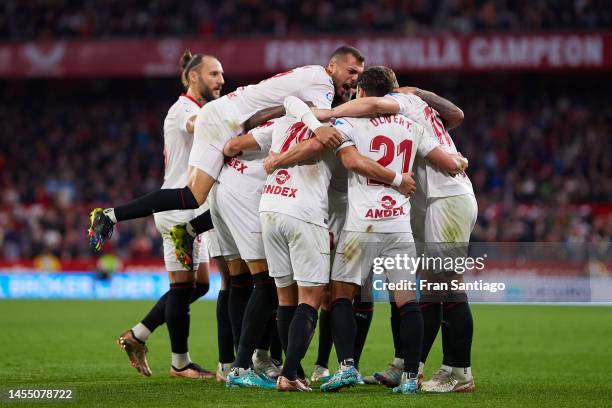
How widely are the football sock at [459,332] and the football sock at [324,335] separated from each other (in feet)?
3.46

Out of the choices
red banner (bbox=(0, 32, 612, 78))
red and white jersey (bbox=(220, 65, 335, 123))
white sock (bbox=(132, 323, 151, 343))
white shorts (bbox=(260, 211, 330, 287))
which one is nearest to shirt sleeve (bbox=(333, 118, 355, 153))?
red and white jersey (bbox=(220, 65, 335, 123))

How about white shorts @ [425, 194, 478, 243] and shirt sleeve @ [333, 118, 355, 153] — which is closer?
shirt sleeve @ [333, 118, 355, 153]

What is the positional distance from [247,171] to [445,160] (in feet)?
5.05

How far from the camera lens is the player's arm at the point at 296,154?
7.04 meters

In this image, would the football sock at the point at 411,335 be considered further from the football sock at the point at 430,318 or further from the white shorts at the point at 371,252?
the football sock at the point at 430,318

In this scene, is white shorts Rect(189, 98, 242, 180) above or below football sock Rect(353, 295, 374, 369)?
above

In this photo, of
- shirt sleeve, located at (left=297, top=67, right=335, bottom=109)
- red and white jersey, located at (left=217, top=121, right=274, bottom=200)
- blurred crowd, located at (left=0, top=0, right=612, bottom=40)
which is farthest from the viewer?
blurred crowd, located at (left=0, top=0, right=612, bottom=40)

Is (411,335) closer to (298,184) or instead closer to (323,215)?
(323,215)

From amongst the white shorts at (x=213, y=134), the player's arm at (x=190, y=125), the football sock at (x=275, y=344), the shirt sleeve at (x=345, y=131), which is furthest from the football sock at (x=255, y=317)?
the player's arm at (x=190, y=125)

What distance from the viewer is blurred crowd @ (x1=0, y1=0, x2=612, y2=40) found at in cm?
2656

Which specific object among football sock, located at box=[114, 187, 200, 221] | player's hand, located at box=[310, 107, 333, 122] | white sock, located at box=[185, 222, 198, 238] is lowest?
white sock, located at box=[185, 222, 198, 238]

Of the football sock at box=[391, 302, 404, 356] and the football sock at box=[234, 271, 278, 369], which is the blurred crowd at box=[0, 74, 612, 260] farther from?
the football sock at box=[234, 271, 278, 369]

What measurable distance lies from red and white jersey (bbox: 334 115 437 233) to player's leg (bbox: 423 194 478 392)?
420 mm

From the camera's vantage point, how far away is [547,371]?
9.20 metres
